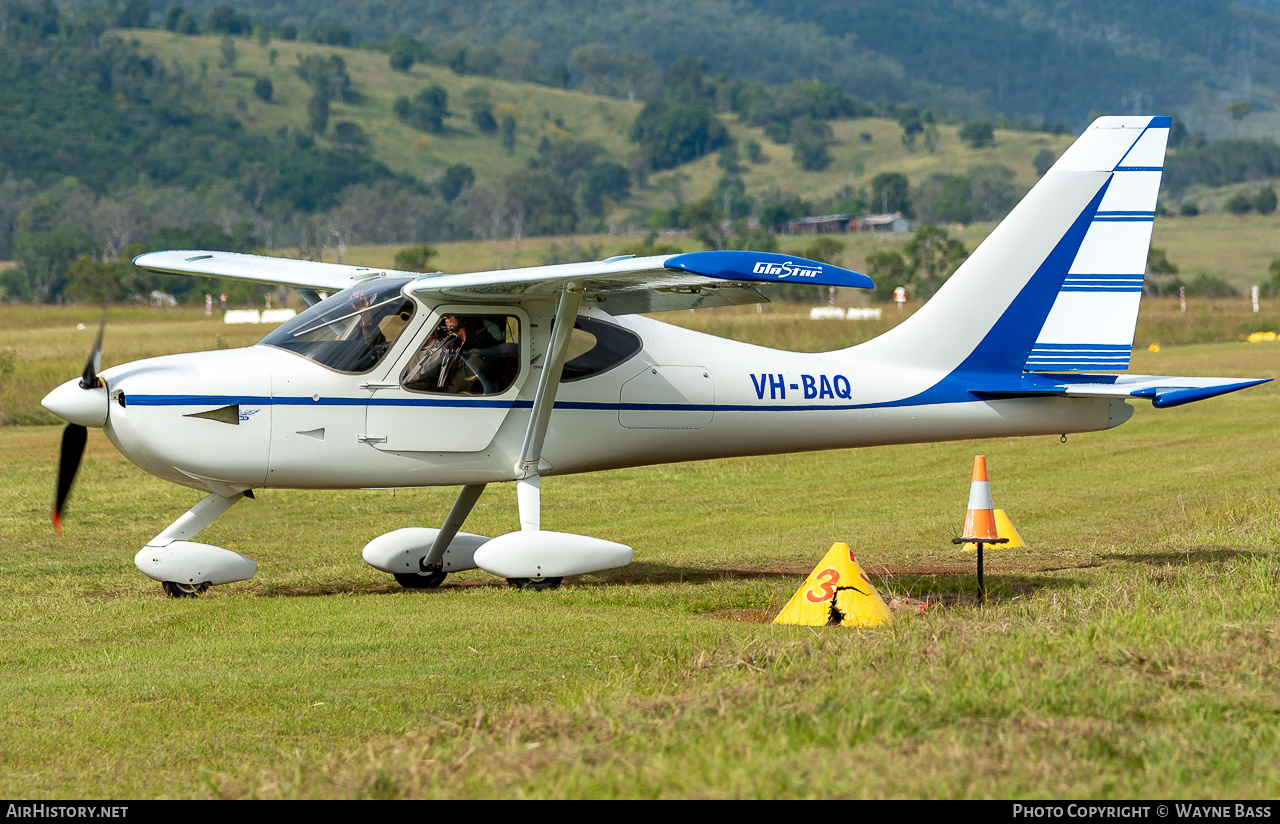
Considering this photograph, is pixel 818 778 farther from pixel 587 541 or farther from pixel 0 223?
pixel 0 223

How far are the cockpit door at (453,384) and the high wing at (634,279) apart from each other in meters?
0.23

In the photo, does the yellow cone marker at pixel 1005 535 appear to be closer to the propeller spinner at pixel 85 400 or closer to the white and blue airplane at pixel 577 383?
the white and blue airplane at pixel 577 383

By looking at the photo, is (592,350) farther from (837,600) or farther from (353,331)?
(837,600)

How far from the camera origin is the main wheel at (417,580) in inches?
438

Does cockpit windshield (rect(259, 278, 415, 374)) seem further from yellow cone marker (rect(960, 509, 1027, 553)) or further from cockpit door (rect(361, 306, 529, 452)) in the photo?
yellow cone marker (rect(960, 509, 1027, 553))

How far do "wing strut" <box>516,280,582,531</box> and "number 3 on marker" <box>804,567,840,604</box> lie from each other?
2442 mm

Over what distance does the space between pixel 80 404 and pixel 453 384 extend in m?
2.57

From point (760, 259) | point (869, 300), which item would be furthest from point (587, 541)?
point (869, 300)

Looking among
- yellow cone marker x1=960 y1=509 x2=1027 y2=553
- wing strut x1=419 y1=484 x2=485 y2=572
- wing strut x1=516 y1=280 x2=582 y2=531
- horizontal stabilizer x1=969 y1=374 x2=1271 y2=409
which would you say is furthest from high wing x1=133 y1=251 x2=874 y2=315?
yellow cone marker x1=960 y1=509 x2=1027 y2=553

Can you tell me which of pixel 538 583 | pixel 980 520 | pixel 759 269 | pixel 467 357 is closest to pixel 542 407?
pixel 467 357

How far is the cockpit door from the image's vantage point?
10281 mm

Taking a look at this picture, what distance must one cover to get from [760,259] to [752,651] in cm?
257

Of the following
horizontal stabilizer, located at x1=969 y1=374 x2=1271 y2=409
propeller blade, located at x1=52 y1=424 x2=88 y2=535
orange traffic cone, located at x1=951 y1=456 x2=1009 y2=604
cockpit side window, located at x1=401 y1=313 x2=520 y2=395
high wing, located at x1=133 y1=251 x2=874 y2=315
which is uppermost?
high wing, located at x1=133 y1=251 x2=874 y2=315

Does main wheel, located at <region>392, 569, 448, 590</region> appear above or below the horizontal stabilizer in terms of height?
below
